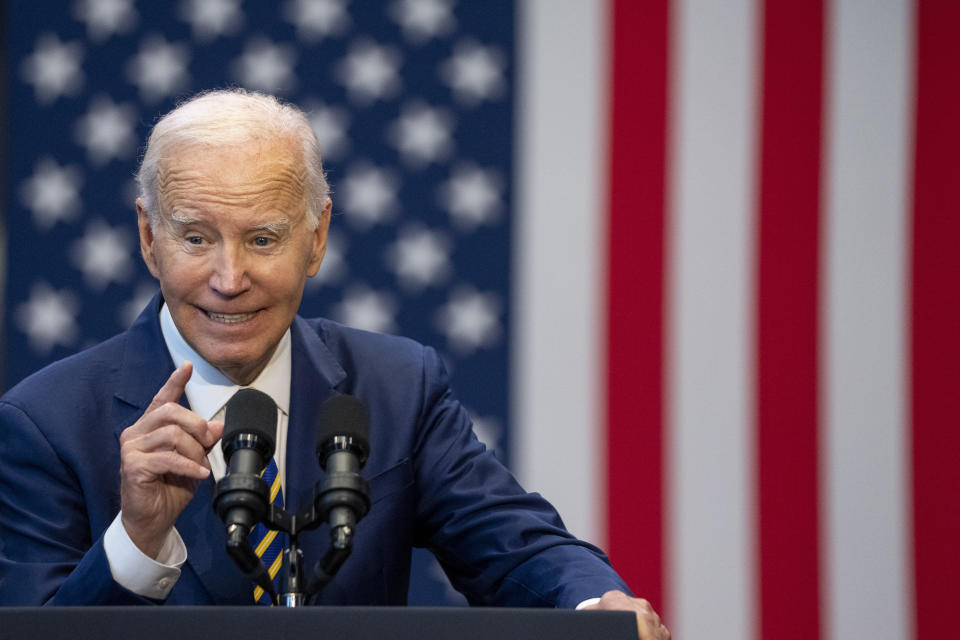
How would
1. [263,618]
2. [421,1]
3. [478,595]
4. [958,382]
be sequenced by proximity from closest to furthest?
[263,618] < [478,595] < [958,382] < [421,1]

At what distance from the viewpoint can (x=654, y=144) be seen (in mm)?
3275

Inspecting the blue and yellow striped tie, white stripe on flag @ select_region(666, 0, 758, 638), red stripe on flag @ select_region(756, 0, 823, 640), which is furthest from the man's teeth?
red stripe on flag @ select_region(756, 0, 823, 640)

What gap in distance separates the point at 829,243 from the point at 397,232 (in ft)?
4.02

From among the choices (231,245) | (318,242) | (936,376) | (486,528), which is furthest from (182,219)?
(936,376)

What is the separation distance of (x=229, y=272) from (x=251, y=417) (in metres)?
0.50

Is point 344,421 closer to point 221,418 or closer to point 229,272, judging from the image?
point 229,272

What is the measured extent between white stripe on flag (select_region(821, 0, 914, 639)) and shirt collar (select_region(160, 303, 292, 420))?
5.93 ft

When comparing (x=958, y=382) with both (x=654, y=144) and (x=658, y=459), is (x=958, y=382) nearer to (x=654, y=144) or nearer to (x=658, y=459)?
(x=658, y=459)

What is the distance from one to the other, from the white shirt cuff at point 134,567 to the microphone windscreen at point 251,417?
283mm

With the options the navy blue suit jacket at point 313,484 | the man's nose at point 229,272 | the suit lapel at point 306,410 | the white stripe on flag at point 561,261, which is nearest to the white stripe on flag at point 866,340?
the white stripe on flag at point 561,261

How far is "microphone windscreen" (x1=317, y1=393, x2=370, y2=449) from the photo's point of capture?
1.29 meters

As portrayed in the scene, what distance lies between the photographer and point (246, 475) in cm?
122

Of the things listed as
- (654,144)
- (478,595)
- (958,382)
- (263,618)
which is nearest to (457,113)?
(654,144)

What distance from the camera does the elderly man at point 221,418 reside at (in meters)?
1.71
